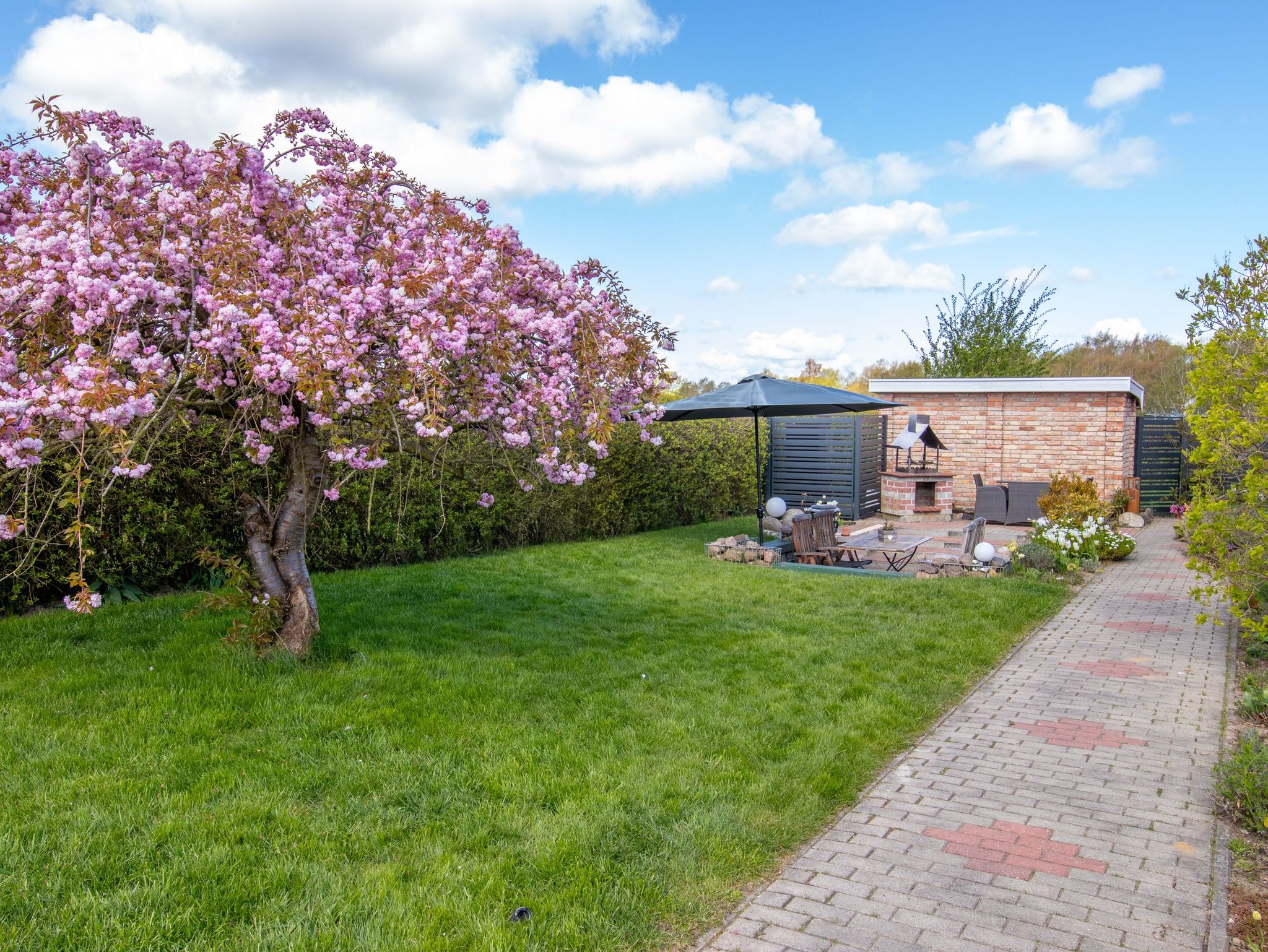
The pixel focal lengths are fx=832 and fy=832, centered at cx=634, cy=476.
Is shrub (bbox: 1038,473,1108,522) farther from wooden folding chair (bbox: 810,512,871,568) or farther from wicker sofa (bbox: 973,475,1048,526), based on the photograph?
wooden folding chair (bbox: 810,512,871,568)

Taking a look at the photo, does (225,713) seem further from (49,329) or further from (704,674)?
(704,674)

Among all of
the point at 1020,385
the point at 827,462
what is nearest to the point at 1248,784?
the point at 827,462

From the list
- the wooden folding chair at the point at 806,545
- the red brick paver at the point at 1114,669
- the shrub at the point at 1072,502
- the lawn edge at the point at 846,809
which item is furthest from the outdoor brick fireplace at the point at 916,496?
the red brick paver at the point at 1114,669

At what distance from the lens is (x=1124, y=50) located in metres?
11.5

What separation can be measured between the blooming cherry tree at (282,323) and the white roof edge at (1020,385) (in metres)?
13.1

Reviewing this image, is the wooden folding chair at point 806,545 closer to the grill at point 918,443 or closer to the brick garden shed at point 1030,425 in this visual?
the grill at point 918,443

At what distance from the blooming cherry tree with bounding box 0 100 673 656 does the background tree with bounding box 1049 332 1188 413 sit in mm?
29322

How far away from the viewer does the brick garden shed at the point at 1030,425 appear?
1627 cm

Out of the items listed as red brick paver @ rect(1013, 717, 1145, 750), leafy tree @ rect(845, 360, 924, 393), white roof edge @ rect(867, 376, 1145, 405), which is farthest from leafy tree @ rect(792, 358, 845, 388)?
red brick paver @ rect(1013, 717, 1145, 750)

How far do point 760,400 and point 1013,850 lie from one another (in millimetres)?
7476

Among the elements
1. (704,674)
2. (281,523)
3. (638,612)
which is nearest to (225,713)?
(281,523)

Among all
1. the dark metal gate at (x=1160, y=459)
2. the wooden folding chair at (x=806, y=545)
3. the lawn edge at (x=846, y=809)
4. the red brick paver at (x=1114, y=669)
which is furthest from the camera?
the dark metal gate at (x=1160, y=459)

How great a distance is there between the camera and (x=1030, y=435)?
1681 cm

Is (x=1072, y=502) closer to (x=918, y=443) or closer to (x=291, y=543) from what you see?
(x=918, y=443)
